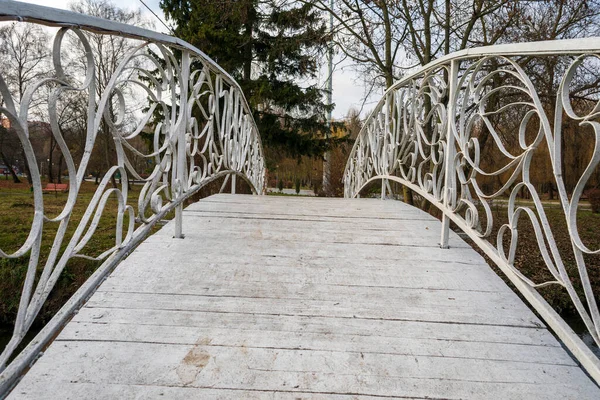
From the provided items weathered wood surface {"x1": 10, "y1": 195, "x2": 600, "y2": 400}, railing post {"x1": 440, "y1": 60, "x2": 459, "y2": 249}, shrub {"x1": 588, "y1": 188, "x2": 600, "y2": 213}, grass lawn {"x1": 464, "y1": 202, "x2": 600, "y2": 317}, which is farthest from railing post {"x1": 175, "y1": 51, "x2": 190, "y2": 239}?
shrub {"x1": 588, "y1": 188, "x2": 600, "y2": 213}

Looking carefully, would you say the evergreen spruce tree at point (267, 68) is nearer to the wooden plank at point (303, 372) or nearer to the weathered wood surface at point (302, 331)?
the weathered wood surface at point (302, 331)

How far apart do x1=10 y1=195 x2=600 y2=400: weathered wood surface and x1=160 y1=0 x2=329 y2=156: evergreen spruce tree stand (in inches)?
342

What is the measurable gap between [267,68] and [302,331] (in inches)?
436

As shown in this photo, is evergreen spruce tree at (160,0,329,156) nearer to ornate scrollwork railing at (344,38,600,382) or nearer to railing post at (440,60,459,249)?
ornate scrollwork railing at (344,38,600,382)

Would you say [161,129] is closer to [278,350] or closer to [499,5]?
[278,350]

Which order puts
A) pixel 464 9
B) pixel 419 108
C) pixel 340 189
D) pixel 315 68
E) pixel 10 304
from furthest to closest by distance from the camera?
1. pixel 340 189
2. pixel 315 68
3. pixel 464 9
4. pixel 10 304
5. pixel 419 108

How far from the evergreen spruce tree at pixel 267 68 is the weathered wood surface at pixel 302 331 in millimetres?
8682

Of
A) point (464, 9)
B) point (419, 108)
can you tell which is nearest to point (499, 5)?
point (464, 9)

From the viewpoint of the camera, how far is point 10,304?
569 cm

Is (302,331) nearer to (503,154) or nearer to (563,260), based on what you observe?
(503,154)

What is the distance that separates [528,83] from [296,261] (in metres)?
1.27

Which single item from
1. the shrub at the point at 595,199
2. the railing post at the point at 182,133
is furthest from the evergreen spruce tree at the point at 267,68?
the shrub at the point at 595,199

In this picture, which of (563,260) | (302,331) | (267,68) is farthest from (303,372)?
(267,68)

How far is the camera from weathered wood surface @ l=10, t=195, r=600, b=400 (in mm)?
1191
